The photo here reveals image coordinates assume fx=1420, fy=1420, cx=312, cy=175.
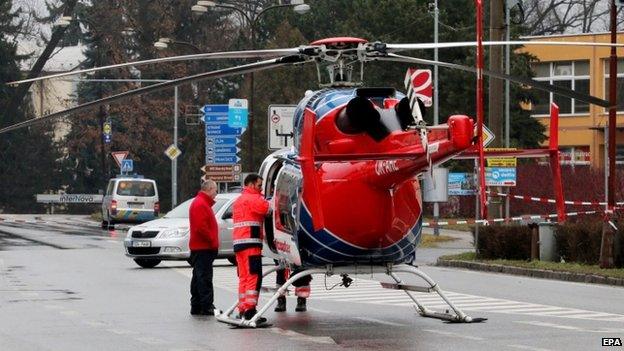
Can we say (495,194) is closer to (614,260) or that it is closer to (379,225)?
(614,260)

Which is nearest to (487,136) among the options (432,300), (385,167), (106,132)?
(432,300)

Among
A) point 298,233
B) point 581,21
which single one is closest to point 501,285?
point 298,233

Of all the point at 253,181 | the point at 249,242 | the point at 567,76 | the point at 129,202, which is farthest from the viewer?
the point at 567,76

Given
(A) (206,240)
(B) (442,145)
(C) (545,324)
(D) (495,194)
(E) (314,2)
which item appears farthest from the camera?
(E) (314,2)

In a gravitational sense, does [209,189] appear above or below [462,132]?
below

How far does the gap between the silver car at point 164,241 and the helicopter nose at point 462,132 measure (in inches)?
643

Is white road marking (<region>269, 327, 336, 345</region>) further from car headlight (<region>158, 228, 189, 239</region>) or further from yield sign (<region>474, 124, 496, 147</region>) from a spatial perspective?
yield sign (<region>474, 124, 496, 147</region>)

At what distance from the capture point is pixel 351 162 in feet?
52.2

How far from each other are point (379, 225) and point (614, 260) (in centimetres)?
1190

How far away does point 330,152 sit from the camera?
16.0m

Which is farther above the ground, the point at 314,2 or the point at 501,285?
the point at 314,2

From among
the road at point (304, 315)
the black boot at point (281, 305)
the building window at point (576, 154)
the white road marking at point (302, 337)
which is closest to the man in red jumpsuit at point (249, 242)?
the road at point (304, 315)

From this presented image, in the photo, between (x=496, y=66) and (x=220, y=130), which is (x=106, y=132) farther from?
(x=496, y=66)

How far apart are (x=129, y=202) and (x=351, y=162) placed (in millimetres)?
41668
